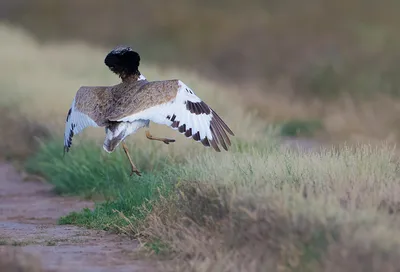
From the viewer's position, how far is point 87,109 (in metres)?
11.7

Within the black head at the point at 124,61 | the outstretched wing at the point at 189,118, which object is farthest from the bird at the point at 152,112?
the black head at the point at 124,61

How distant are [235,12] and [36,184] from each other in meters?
23.2

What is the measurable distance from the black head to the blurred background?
801cm

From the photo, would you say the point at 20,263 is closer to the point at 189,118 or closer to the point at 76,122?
the point at 189,118

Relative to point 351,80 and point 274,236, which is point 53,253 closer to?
point 274,236

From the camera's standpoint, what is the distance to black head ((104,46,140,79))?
1201cm

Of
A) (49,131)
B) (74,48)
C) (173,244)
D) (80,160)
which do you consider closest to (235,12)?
(74,48)

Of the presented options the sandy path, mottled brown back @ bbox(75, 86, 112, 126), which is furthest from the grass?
mottled brown back @ bbox(75, 86, 112, 126)

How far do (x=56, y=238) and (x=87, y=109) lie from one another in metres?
1.79

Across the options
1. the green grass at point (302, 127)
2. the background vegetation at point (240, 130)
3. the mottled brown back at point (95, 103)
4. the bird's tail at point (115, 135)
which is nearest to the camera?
the background vegetation at point (240, 130)

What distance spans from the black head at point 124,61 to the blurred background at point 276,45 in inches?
315

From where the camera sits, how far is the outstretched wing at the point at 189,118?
36.2ft

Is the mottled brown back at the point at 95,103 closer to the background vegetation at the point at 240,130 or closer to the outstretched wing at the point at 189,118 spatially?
the outstretched wing at the point at 189,118

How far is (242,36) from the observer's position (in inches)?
1364
